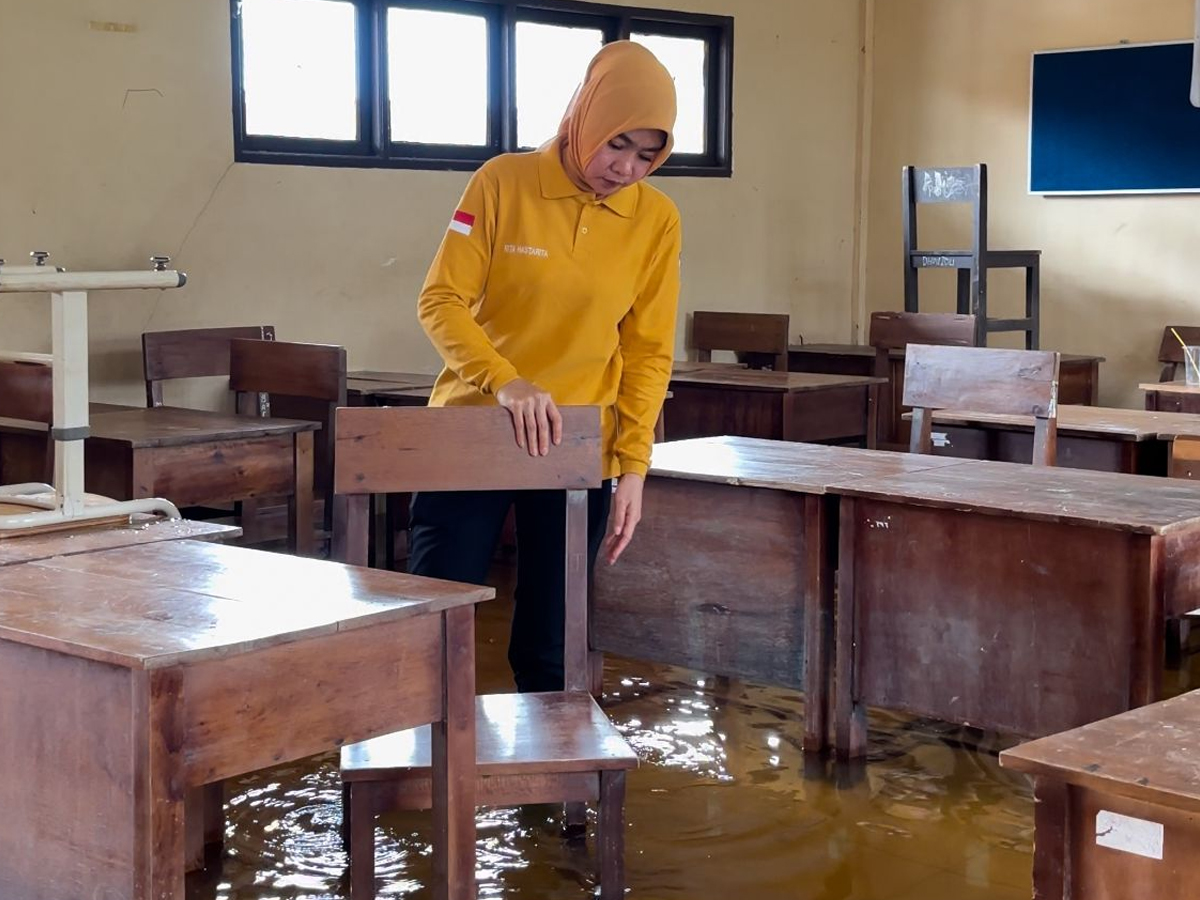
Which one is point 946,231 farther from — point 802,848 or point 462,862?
point 462,862

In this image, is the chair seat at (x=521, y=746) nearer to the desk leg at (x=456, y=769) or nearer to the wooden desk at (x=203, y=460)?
the desk leg at (x=456, y=769)

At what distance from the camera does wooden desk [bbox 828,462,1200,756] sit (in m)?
2.84

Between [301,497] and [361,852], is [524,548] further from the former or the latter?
[301,497]

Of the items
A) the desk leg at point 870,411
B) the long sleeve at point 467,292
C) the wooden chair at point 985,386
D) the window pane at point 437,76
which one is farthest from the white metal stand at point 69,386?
the window pane at point 437,76

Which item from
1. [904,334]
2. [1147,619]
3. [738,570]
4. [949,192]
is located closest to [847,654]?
[738,570]

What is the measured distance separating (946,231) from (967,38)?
87 cm

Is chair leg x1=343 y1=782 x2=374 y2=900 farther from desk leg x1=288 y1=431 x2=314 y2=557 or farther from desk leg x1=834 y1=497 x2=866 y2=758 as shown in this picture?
desk leg x1=288 y1=431 x2=314 y2=557

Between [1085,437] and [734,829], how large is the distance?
184 centimetres

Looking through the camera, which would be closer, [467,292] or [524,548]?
[467,292]

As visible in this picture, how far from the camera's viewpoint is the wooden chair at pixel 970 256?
620 cm

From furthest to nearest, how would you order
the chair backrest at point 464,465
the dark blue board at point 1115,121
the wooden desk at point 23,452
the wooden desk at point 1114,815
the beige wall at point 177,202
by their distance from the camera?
the dark blue board at point 1115,121 < the beige wall at point 177,202 < the wooden desk at point 23,452 < the chair backrest at point 464,465 < the wooden desk at point 1114,815

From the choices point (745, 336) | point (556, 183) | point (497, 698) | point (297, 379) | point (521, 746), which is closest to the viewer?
point (521, 746)

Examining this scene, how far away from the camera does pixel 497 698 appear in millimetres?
2545

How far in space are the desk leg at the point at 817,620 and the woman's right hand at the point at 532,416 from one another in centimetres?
94
